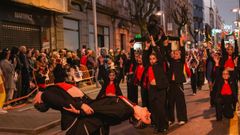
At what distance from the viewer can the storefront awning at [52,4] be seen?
65.4 ft

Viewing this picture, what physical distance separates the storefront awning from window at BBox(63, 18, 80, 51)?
243 cm

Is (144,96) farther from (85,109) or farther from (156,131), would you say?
(85,109)

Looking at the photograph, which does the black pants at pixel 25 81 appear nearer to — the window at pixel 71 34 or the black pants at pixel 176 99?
the black pants at pixel 176 99

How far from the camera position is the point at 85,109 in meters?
4.45

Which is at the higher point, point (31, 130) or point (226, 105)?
point (226, 105)

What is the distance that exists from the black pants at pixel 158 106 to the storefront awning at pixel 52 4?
1154cm

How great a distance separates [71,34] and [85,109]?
22.5 metres

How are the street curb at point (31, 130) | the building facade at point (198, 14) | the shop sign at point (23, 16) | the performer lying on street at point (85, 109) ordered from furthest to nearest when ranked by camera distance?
the building facade at point (198, 14), the shop sign at point (23, 16), the street curb at point (31, 130), the performer lying on street at point (85, 109)

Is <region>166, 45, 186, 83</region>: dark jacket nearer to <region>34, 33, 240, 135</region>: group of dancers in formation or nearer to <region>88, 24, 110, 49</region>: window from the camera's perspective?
<region>34, 33, 240, 135</region>: group of dancers in formation

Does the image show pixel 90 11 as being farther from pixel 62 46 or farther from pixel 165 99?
pixel 165 99

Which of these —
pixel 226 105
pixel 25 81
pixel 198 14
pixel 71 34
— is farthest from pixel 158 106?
pixel 198 14

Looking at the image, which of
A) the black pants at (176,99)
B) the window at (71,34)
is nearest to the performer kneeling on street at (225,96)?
the black pants at (176,99)

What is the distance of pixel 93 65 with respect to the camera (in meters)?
21.1

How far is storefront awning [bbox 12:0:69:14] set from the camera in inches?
785
